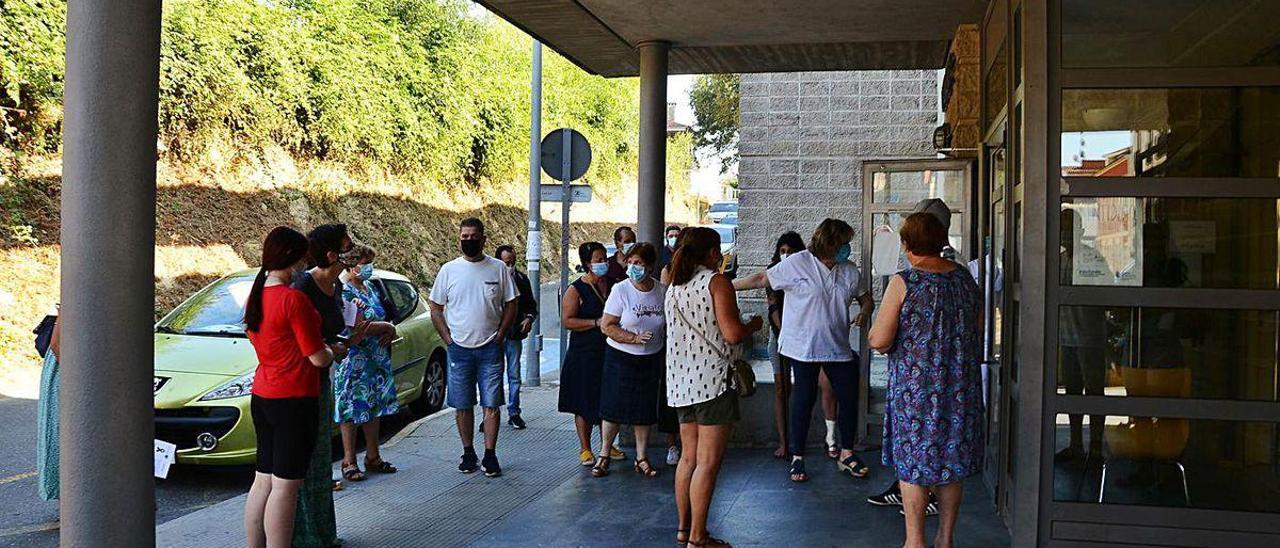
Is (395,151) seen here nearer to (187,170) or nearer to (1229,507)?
(187,170)

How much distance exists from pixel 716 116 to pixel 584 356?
73.2ft

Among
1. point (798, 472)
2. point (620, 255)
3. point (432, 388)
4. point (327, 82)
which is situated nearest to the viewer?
point (798, 472)

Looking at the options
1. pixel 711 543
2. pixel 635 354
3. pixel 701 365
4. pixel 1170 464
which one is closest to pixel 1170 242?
pixel 1170 464

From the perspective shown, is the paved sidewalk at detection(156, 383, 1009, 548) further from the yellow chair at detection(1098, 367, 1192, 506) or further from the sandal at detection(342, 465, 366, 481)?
the yellow chair at detection(1098, 367, 1192, 506)

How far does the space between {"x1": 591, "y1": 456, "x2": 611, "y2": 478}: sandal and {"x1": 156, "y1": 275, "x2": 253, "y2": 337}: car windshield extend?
301cm

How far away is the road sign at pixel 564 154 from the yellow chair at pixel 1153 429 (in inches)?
320

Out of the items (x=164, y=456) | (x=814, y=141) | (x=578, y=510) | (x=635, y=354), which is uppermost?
(x=814, y=141)

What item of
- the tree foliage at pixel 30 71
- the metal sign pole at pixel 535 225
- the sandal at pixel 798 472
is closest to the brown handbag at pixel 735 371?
the sandal at pixel 798 472

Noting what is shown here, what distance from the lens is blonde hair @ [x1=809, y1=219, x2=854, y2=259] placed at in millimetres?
7621

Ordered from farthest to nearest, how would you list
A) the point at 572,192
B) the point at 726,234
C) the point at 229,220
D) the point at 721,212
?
1. the point at 721,212
2. the point at 726,234
3. the point at 229,220
4. the point at 572,192

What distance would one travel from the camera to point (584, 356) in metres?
8.35

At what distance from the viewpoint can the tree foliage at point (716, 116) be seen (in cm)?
2905

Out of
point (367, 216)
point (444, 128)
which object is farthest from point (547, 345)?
point (444, 128)

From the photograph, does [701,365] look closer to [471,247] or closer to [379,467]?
[471,247]
